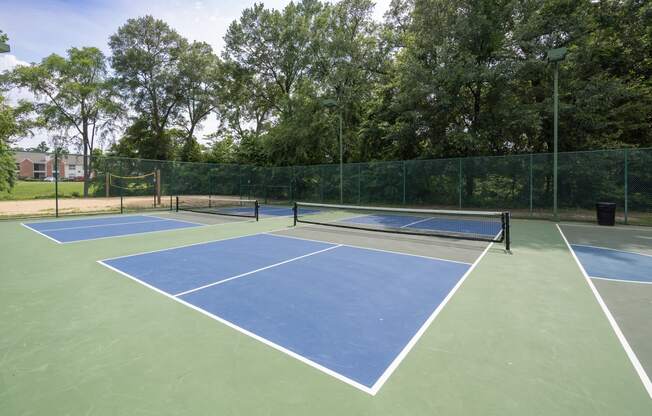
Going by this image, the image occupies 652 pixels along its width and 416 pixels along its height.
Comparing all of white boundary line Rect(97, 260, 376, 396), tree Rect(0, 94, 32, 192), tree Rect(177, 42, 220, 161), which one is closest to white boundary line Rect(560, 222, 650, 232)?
white boundary line Rect(97, 260, 376, 396)

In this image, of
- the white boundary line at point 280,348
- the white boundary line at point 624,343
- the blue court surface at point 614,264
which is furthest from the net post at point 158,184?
the white boundary line at point 624,343

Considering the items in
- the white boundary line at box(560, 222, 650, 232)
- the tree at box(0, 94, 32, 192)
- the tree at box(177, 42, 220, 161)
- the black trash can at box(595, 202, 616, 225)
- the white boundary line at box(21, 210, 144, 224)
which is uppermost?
the tree at box(177, 42, 220, 161)

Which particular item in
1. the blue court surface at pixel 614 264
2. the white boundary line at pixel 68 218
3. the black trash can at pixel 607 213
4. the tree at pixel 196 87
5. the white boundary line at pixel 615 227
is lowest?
the blue court surface at pixel 614 264

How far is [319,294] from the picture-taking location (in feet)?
15.4

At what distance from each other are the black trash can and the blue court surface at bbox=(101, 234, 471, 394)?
927 cm

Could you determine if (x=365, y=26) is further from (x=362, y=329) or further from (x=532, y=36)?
(x=362, y=329)

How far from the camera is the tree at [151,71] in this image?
35469mm

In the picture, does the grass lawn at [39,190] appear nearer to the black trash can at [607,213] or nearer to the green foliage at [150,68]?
the green foliage at [150,68]

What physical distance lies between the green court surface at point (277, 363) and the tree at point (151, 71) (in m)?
37.1

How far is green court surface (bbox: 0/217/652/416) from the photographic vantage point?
2.36m

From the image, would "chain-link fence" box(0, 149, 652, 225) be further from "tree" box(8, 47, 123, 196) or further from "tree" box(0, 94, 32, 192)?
"tree" box(8, 47, 123, 196)

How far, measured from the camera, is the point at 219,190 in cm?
2238

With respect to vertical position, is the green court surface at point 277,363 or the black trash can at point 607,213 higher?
the black trash can at point 607,213

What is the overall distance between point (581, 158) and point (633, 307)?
1225cm
